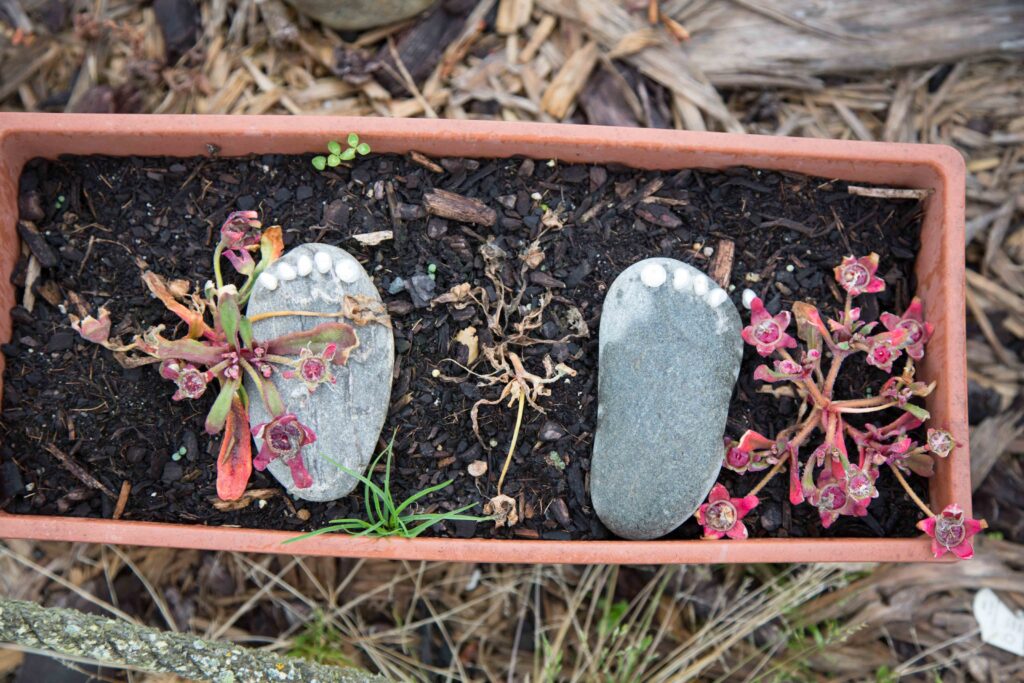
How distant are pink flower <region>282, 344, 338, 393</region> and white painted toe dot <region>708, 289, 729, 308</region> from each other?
2.86 feet

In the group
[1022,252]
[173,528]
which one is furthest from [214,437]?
[1022,252]

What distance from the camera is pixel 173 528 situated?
6.00 ft

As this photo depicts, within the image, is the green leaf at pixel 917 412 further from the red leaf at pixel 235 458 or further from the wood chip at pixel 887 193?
the red leaf at pixel 235 458

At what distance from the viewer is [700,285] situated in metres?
1.90

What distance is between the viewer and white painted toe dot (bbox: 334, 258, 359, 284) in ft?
6.07

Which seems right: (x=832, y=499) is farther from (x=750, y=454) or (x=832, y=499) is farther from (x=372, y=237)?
(x=372, y=237)

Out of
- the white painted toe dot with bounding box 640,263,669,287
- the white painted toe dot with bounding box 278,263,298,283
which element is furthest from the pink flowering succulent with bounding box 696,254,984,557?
the white painted toe dot with bounding box 278,263,298,283

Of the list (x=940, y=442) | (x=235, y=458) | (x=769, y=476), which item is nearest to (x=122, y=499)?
(x=235, y=458)

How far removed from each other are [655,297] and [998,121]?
1.35 meters

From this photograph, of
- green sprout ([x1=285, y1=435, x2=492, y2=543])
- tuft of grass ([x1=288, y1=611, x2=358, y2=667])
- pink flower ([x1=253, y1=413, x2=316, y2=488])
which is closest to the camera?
pink flower ([x1=253, y1=413, x2=316, y2=488])

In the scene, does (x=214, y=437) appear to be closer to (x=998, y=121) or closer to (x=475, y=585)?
(x=475, y=585)

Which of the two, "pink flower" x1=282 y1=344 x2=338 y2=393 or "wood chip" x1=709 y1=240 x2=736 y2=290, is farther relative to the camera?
"wood chip" x1=709 y1=240 x2=736 y2=290

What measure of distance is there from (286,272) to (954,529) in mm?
1583

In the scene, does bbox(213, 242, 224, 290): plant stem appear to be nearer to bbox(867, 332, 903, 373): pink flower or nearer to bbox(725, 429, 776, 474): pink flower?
bbox(725, 429, 776, 474): pink flower
